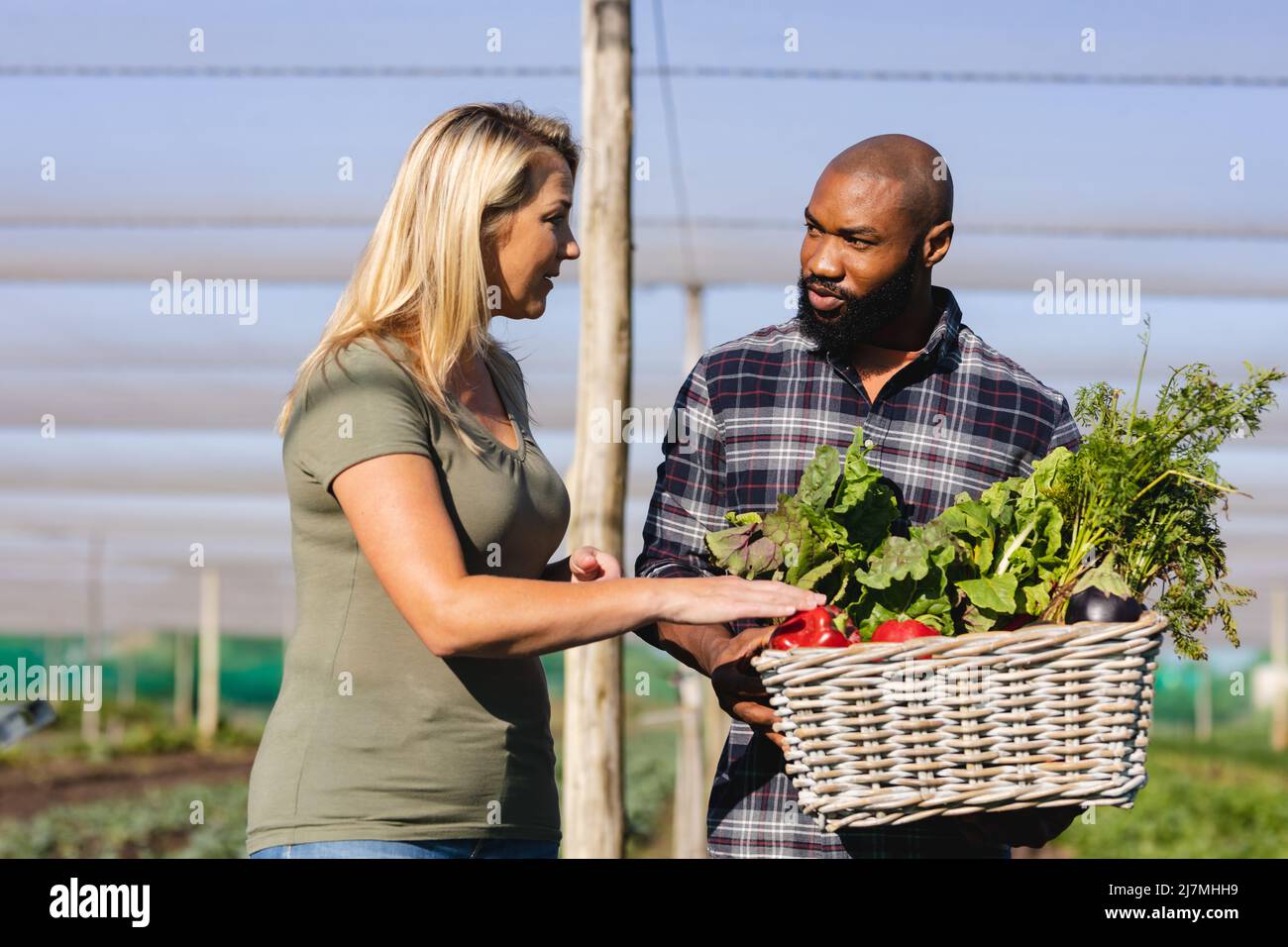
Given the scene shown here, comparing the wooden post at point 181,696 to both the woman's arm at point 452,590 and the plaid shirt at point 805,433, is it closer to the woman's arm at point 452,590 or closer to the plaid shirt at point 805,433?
the plaid shirt at point 805,433

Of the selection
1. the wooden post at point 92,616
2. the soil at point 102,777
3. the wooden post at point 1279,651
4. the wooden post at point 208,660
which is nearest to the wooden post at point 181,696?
the wooden post at point 92,616

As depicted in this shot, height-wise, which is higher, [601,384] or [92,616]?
A: [601,384]

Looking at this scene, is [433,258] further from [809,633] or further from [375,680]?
[809,633]

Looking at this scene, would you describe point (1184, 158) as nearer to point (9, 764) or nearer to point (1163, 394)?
point (1163, 394)

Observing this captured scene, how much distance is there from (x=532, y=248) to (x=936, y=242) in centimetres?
92

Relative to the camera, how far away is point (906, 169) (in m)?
2.56

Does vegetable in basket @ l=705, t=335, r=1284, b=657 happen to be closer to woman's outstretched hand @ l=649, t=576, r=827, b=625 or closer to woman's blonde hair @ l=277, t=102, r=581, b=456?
woman's outstretched hand @ l=649, t=576, r=827, b=625

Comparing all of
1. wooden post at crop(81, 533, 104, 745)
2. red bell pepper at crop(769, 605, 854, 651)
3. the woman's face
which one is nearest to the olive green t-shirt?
the woman's face

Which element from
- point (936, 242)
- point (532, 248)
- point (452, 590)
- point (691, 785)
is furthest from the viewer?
point (691, 785)

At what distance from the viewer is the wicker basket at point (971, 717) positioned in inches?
71.9

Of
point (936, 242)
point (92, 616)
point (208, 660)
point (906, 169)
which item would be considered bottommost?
point (208, 660)

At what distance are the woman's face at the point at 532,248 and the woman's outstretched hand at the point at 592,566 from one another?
1.37 feet

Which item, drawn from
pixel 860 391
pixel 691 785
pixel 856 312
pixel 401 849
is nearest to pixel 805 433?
pixel 860 391
